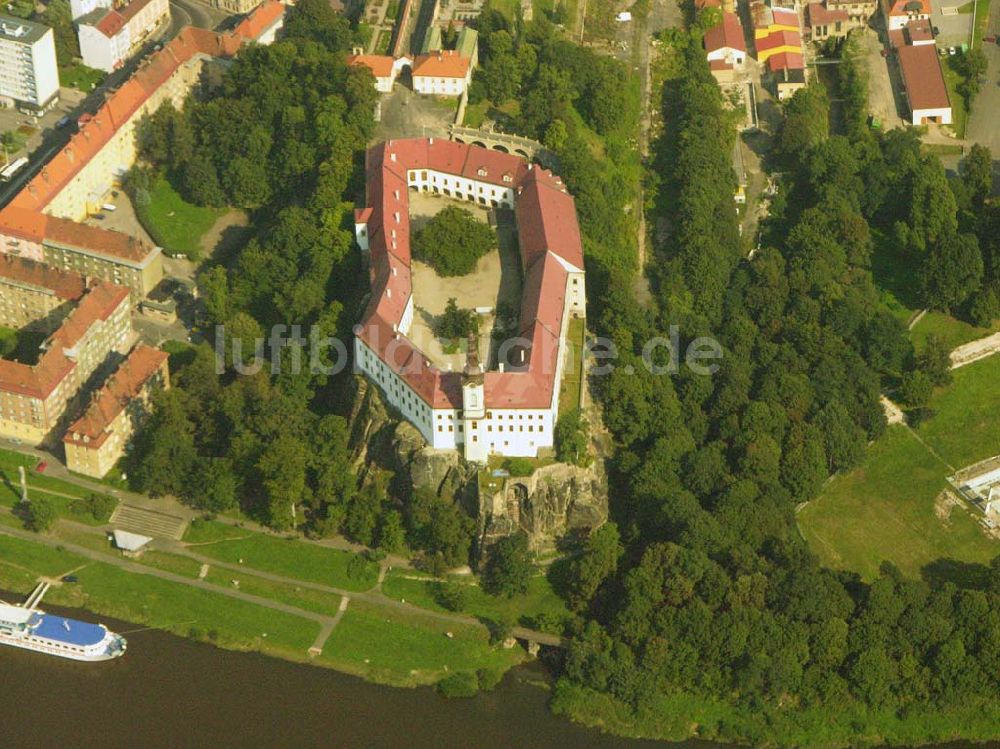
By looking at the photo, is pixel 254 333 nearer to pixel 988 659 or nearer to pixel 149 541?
pixel 149 541

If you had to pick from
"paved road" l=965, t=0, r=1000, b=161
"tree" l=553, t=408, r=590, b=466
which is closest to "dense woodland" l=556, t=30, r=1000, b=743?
"tree" l=553, t=408, r=590, b=466

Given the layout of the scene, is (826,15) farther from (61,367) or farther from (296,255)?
(61,367)

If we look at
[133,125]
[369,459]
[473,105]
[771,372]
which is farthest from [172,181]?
[771,372]

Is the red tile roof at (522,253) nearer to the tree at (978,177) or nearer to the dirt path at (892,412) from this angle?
the dirt path at (892,412)

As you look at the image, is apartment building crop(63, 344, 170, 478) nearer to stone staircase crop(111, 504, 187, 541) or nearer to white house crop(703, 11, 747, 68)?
stone staircase crop(111, 504, 187, 541)

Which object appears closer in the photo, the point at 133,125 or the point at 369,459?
the point at 369,459

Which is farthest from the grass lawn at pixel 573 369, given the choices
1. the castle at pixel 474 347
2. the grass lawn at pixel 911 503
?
the grass lawn at pixel 911 503
